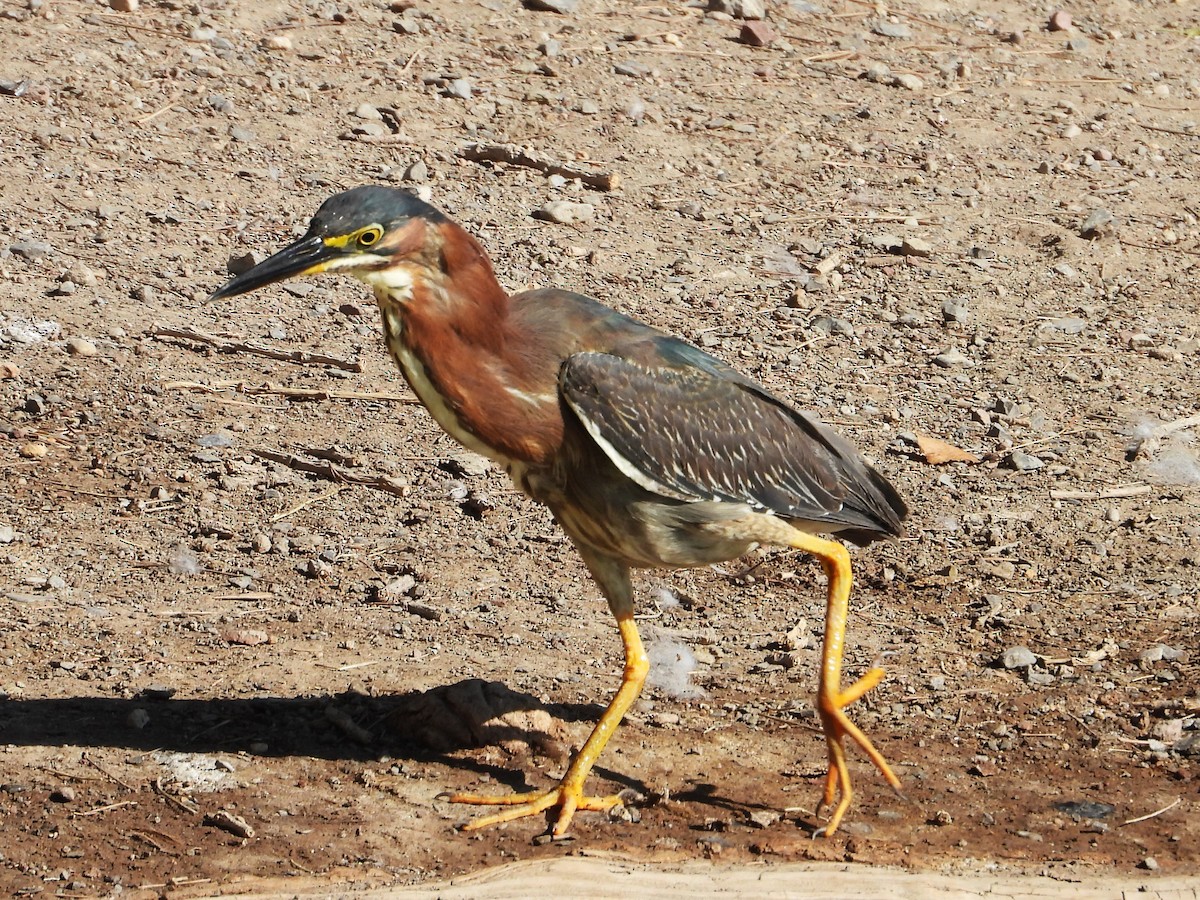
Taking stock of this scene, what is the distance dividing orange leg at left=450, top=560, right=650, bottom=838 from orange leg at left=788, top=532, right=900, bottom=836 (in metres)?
0.66

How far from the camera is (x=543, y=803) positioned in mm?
5641

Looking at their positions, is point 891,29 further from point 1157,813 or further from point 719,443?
point 1157,813

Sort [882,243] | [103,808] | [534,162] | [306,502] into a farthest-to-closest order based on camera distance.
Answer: [534,162]
[882,243]
[306,502]
[103,808]

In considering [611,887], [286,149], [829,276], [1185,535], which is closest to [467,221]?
[286,149]

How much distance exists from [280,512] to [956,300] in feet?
15.5

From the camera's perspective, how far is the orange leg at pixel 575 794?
5.55 meters

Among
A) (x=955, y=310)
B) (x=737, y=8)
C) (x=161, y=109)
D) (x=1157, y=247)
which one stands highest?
(x=737, y=8)

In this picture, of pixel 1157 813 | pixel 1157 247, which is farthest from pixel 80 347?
pixel 1157 247

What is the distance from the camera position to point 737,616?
7.23 meters

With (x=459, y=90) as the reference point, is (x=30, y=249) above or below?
below

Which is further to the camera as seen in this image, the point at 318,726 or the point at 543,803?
the point at 318,726

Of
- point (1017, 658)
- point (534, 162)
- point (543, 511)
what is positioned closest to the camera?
point (1017, 658)

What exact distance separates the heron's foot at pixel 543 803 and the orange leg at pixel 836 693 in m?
0.76

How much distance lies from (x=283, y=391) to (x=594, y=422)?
11.5 feet
